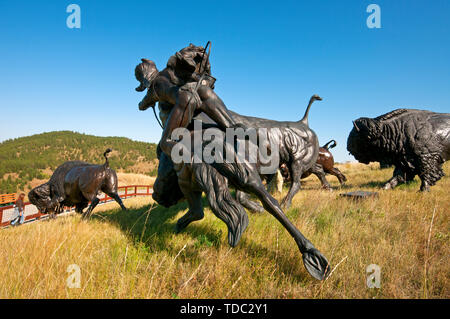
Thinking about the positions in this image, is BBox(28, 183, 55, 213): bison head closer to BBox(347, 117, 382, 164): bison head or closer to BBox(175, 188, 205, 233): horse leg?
BBox(175, 188, 205, 233): horse leg

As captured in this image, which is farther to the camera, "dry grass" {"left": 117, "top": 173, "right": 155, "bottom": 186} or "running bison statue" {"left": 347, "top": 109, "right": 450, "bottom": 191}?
"dry grass" {"left": 117, "top": 173, "right": 155, "bottom": 186}

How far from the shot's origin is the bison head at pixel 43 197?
6.18 m

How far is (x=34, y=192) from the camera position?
6.18 metres

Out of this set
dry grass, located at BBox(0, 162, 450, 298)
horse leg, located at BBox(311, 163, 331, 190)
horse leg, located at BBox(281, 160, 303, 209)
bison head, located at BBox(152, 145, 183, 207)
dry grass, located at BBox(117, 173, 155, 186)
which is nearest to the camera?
dry grass, located at BBox(0, 162, 450, 298)

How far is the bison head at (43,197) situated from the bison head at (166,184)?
4564 mm

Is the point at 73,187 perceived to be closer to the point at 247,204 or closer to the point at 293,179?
the point at 247,204

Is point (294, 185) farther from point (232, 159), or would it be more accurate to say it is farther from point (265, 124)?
point (232, 159)

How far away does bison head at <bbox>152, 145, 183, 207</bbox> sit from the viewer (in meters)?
3.39

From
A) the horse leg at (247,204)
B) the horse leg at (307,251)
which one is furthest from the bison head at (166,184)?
the horse leg at (307,251)

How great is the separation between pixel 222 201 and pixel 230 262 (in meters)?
0.59

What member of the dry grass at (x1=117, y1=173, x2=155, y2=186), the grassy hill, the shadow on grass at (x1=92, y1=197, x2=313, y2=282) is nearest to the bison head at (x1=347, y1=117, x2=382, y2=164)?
the shadow on grass at (x1=92, y1=197, x2=313, y2=282)

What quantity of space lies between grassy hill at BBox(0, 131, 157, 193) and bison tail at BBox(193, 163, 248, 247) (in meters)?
40.7

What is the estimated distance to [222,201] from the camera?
7.58 ft

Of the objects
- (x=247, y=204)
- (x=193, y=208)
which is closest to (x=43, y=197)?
(x=193, y=208)
